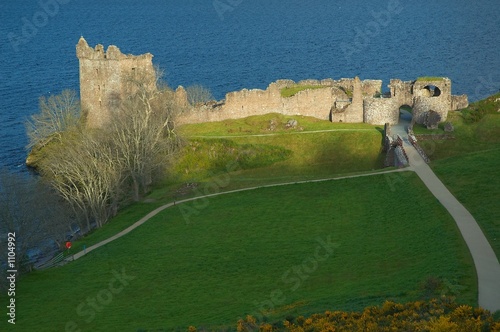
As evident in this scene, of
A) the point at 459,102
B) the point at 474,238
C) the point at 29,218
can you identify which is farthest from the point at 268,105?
the point at 474,238

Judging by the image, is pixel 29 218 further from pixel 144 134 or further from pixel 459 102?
pixel 459 102

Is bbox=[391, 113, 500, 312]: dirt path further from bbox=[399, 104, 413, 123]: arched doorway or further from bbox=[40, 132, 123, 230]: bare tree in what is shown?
bbox=[40, 132, 123, 230]: bare tree

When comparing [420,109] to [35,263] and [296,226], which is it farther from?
[35,263]

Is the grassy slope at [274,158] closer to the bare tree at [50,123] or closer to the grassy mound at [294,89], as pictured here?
the grassy mound at [294,89]

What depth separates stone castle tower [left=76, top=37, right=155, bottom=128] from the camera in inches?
3329

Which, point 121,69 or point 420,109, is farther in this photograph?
point 121,69

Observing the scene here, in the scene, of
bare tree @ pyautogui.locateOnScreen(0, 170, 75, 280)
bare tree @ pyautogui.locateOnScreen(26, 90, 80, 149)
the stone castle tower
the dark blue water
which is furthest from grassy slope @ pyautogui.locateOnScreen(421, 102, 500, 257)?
bare tree @ pyautogui.locateOnScreen(26, 90, 80, 149)

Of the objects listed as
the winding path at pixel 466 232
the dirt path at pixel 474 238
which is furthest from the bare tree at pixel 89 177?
the dirt path at pixel 474 238

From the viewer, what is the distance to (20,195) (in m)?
61.7

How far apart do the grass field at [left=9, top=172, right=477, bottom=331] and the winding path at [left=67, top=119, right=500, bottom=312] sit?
59cm

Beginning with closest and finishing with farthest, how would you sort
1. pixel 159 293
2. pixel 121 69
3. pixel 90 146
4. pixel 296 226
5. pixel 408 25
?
pixel 159 293, pixel 296 226, pixel 90 146, pixel 121 69, pixel 408 25

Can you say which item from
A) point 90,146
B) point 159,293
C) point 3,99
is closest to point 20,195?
point 90,146

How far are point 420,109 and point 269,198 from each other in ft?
69.4

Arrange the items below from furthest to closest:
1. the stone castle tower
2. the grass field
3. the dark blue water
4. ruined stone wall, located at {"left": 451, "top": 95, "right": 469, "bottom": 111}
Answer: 1. the dark blue water
2. the stone castle tower
3. ruined stone wall, located at {"left": 451, "top": 95, "right": 469, "bottom": 111}
4. the grass field
